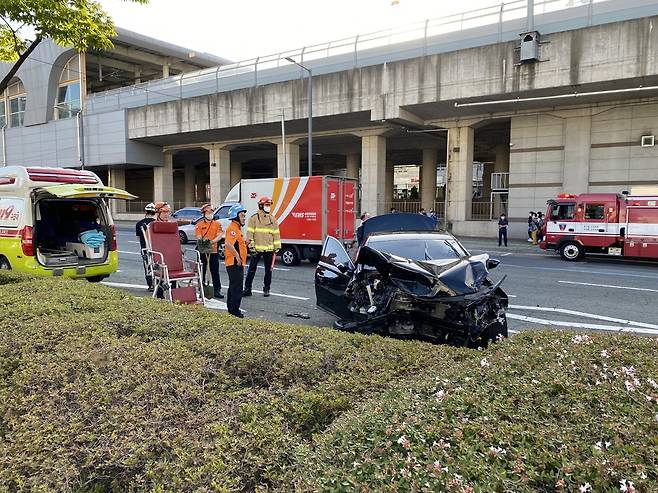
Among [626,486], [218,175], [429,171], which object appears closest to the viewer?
[626,486]

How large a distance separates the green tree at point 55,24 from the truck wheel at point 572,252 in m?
15.3

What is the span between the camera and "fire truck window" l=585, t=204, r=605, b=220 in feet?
51.8

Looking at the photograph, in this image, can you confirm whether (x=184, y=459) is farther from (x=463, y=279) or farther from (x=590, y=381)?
(x=463, y=279)

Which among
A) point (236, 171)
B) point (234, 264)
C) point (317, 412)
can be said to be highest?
point (236, 171)

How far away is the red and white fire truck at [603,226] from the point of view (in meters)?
14.8

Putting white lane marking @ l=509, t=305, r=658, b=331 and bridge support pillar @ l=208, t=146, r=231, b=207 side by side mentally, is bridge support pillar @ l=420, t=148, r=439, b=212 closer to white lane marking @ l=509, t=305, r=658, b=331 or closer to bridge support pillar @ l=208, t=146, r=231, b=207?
bridge support pillar @ l=208, t=146, r=231, b=207

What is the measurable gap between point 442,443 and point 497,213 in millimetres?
25544

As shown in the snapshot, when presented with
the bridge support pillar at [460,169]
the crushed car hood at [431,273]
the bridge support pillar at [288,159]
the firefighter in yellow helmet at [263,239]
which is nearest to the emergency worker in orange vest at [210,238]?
the firefighter in yellow helmet at [263,239]

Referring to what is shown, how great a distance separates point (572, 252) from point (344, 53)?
15.2m

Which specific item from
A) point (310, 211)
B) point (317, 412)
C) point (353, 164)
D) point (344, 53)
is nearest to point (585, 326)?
point (317, 412)

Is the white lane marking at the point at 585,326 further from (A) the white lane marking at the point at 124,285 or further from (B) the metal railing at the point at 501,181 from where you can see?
(B) the metal railing at the point at 501,181

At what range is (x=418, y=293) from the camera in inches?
197

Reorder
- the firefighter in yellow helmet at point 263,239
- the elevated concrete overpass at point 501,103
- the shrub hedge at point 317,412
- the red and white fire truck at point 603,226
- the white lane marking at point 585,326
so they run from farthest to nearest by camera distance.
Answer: the elevated concrete overpass at point 501,103
the red and white fire truck at point 603,226
the firefighter in yellow helmet at point 263,239
the white lane marking at point 585,326
the shrub hedge at point 317,412

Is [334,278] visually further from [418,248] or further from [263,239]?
[263,239]
